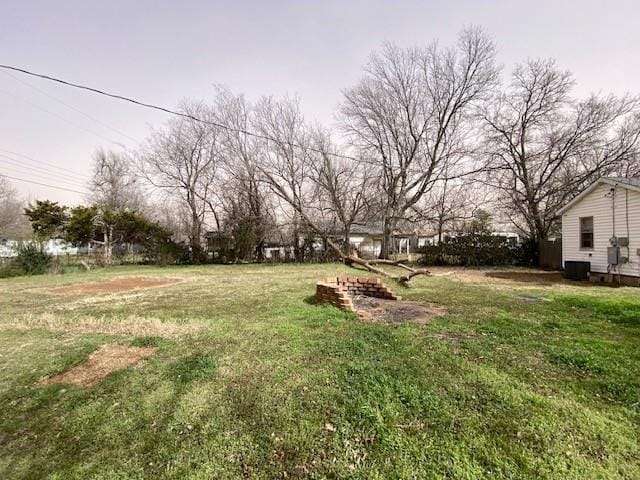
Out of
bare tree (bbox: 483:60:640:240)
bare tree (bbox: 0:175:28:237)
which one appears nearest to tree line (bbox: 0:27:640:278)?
bare tree (bbox: 483:60:640:240)

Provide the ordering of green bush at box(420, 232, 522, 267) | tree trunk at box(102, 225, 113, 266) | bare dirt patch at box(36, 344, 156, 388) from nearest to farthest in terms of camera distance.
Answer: bare dirt patch at box(36, 344, 156, 388)
green bush at box(420, 232, 522, 267)
tree trunk at box(102, 225, 113, 266)

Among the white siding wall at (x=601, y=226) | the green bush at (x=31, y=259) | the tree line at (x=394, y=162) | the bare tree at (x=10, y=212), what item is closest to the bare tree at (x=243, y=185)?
the tree line at (x=394, y=162)

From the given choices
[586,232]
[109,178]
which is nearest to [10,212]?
[109,178]

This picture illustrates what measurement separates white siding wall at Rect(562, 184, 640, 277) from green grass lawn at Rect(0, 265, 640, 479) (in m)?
5.93

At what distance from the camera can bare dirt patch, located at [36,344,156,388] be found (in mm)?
2770

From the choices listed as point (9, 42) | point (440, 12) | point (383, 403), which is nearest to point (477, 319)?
point (383, 403)

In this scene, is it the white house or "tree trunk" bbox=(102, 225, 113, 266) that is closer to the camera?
the white house

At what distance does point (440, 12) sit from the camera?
799 cm

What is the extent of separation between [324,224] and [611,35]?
1383 cm

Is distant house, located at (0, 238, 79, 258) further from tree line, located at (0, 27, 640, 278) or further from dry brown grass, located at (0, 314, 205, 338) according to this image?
dry brown grass, located at (0, 314, 205, 338)

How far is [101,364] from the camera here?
3.11 meters

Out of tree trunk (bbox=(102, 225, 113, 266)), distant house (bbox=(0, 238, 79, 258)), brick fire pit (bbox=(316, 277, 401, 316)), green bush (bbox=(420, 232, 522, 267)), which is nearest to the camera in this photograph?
brick fire pit (bbox=(316, 277, 401, 316))

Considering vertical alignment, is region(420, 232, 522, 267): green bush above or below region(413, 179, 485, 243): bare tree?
below

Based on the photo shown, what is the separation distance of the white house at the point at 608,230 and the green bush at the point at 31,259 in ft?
67.6
